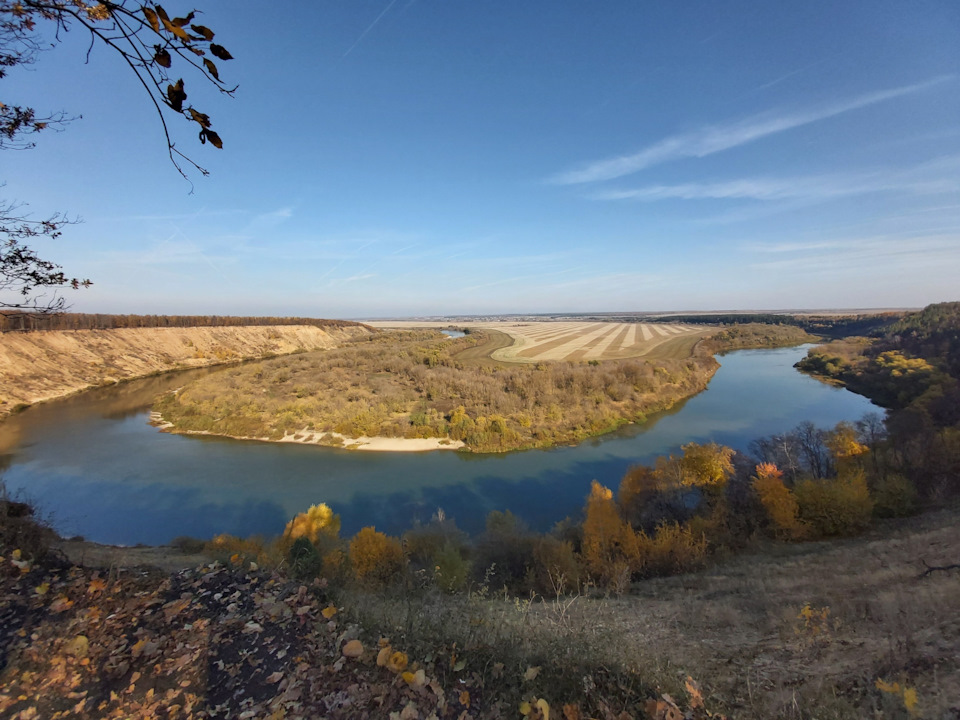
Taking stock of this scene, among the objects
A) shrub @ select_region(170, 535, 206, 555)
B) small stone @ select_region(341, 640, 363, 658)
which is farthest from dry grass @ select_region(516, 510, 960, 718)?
shrub @ select_region(170, 535, 206, 555)

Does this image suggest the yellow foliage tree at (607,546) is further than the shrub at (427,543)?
No

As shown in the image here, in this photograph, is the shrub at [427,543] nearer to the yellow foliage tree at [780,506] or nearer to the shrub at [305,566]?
the shrub at [305,566]

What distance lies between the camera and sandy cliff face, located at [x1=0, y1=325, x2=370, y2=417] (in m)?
45.8

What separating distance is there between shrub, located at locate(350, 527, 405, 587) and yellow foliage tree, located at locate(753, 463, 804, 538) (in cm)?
1484

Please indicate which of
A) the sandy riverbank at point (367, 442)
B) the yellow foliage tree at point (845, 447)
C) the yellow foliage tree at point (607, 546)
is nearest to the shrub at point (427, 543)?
the yellow foliage tree at point (607, 546)

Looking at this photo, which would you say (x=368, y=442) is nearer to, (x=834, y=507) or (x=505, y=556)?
(x=505, y=556)

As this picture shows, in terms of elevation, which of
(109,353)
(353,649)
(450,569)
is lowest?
(450,569)

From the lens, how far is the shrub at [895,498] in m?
16.2

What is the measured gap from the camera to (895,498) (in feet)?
54.4

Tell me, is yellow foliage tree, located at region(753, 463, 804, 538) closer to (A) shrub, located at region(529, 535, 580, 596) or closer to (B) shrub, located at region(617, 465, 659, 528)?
(B) shrub, located at region(617, 465, 659, 528)

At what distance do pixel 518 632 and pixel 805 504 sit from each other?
17795mm

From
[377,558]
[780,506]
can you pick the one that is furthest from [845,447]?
[377,558]

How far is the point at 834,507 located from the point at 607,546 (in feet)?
32.1

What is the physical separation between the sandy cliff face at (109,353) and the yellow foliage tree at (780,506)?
206 ft
